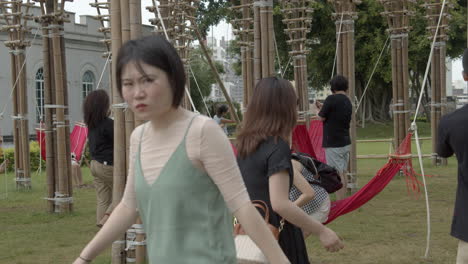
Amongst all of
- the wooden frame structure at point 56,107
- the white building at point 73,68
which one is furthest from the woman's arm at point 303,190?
the white building at point 73,68

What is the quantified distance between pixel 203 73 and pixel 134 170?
4553cm

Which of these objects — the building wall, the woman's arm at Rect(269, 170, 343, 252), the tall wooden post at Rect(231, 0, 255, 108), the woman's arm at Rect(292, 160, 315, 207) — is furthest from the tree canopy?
the woman's arm at Rect(269, 170, 343, 252)

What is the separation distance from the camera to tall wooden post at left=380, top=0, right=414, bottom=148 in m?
13.3

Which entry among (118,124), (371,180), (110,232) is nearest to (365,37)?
(371,180)

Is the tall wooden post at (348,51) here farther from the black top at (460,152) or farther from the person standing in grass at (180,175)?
the person standing in grass at (180,175)

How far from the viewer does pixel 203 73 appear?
47.9m

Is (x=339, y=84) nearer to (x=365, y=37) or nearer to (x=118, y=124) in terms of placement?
(x=118, y=124)

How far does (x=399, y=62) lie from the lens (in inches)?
528

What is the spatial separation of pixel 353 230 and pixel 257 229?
6439 mm

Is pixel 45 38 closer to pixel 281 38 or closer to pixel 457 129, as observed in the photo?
pixel 457 129

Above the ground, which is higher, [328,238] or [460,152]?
[460,152]

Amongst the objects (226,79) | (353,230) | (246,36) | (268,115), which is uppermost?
(226,79)

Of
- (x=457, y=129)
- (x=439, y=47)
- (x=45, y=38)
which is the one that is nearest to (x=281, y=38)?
(x=439, y=47)

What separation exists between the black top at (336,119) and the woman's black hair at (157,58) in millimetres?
7598
